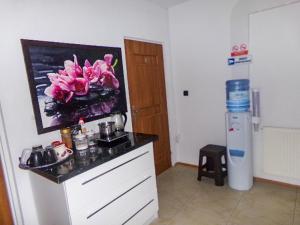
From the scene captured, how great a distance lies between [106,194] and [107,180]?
0.11m

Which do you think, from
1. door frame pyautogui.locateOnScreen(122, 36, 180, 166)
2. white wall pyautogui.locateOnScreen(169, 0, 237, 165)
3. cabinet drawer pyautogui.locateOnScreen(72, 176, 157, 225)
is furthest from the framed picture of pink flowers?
white wall pyautogui.locateOnScreen(169, 0, 237, 165)

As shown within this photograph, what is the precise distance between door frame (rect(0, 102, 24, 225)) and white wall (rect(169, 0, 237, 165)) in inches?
→ 95.4

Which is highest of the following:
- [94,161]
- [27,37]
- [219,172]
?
[27,37]

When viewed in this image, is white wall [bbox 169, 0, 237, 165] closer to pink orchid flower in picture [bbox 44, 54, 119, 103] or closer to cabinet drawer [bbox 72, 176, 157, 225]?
pink orchid flower in picture [bbox 44, 54, 119, 103]

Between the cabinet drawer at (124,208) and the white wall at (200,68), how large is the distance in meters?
1.45

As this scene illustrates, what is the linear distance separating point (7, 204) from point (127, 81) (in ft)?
5.59

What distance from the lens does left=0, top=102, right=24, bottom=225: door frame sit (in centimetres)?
164

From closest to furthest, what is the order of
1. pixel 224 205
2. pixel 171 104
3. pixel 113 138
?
pixel 113 138
pixel 224 205
pixel 171 104

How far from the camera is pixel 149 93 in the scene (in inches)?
119

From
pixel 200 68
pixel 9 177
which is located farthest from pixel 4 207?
pixel 200 68

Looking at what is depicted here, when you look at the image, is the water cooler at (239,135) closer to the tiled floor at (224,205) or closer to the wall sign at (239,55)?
the tiled floor at (224,205)

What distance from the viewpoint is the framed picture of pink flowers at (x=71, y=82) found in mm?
1775

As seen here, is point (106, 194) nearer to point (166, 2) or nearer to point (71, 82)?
point (71, 82)

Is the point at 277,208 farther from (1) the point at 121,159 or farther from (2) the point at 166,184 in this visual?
(1) the point at 121,159
